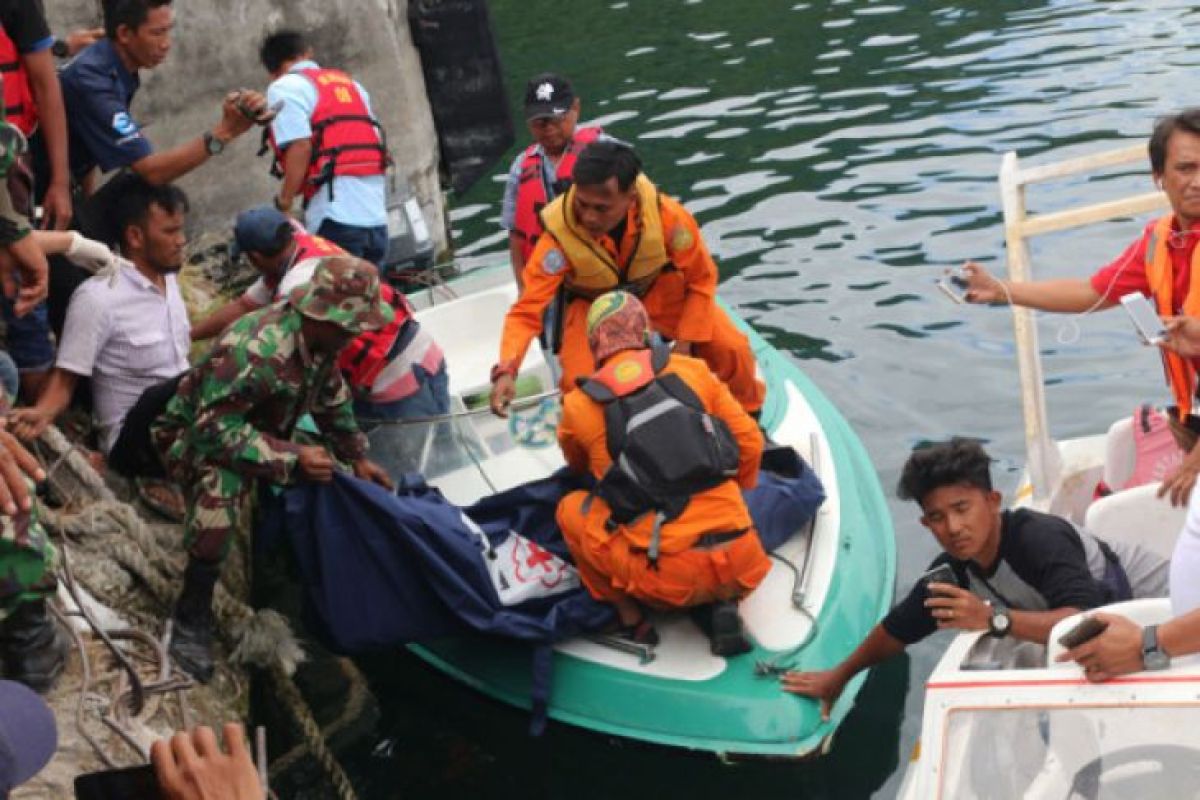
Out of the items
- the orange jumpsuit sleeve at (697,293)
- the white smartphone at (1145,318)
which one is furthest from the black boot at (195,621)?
the white smartphone at (1145,318)

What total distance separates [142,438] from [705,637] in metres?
2.29

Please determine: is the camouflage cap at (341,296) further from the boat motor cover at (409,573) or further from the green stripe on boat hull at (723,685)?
the green stripe on boat hull at (723,685)

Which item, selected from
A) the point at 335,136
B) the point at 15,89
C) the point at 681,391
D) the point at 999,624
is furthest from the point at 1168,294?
Result: the point at 335,136

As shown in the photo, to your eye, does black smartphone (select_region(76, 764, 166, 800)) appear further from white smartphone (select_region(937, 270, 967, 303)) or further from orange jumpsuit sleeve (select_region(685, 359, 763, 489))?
white smartphone (select_region(937, 270, 967, 303))

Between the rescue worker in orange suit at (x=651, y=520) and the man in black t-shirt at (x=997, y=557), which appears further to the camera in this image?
the rescue worker in orange suit at (x=651, y=520)

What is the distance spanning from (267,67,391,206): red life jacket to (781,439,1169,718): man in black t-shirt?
464cm

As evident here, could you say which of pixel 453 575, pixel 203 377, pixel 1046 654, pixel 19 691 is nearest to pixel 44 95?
pixel 203 377

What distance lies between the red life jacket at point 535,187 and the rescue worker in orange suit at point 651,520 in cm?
192

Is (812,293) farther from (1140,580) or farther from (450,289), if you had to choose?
(1140,580)

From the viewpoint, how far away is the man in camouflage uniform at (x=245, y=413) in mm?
5574

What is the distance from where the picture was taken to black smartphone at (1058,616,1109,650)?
3.86m

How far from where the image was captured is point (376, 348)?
6.65 metres

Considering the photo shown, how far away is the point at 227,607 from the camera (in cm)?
622

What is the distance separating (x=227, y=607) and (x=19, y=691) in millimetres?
3123
